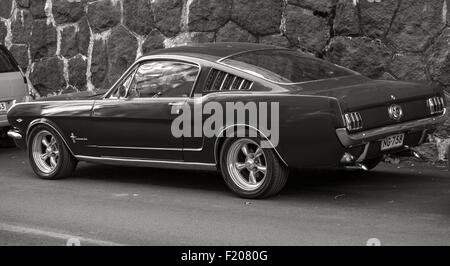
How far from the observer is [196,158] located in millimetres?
8484

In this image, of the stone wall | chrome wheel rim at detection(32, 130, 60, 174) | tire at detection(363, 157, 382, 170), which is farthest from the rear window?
tire at detection(363, 157, 382, 170)

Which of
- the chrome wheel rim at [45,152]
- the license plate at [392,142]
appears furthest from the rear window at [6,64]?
→ the license plate at [392,142]

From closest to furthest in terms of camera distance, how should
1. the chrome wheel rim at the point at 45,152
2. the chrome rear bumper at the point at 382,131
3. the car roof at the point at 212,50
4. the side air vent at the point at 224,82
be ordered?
the chrome rear bumper at the point at 382,131 < the side air vent at the point at 224,82 < the car roof at the point at 212,50 < the chrome wheel rim at the point at 45,152

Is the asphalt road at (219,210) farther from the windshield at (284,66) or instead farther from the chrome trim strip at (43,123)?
the windshield at (284,66)

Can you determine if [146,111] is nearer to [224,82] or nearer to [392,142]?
[224,82]

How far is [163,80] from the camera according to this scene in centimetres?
888

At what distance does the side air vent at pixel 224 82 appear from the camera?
27.2ft

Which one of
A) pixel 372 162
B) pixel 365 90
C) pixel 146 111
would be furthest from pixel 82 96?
pixel 365 90

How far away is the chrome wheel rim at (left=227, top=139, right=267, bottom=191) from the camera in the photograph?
808 centimetres

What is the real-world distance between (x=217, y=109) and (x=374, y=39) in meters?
3.10
